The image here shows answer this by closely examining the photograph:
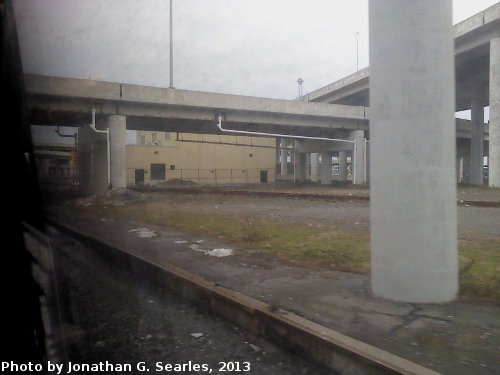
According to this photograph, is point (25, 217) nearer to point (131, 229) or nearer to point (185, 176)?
point (131, 229)

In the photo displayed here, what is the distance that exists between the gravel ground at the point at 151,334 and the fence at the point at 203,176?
47.8 meters

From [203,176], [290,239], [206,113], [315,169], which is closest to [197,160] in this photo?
[203,176]

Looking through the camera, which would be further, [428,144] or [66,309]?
[66,309]

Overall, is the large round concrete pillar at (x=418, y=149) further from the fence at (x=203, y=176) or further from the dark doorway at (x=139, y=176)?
the dark doorway at (x=139, y=176)

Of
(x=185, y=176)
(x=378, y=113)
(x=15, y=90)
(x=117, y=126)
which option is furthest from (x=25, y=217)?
(x=185, y=176)

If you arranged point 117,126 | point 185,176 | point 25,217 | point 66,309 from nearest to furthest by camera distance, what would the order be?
point 66,309 < point 25,217 < point 117,126 < point 185,176

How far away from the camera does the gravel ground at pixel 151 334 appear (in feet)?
13.4

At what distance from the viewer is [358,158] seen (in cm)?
3997

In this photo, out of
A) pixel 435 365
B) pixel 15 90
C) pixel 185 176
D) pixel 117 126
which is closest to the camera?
pixel 435 365

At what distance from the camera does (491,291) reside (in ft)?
18.4

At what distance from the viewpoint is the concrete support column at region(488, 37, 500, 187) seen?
98.2 ft

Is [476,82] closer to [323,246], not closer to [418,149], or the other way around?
[323,246]

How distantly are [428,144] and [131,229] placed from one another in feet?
32.0

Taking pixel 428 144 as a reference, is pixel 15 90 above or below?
above
